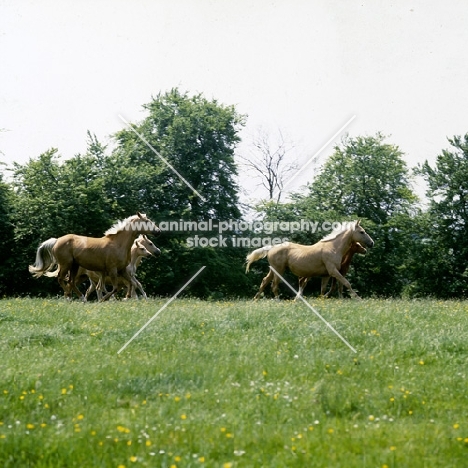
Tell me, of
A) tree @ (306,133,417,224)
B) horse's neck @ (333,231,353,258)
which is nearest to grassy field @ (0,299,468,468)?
horse's neck @ (333,231,353,258)

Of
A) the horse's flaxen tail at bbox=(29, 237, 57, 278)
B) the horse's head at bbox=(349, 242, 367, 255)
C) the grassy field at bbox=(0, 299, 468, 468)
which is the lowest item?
the grassy field at bbox=(0, 299, 468, 468)

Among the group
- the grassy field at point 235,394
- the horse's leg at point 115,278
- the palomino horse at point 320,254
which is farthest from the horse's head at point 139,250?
the grassy field at point 235,394

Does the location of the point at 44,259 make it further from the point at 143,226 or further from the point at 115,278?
the point at 143,226

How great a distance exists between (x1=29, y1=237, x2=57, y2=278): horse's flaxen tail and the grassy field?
10.5 metres

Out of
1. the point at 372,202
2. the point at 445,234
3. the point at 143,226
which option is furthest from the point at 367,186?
the point at 143,226

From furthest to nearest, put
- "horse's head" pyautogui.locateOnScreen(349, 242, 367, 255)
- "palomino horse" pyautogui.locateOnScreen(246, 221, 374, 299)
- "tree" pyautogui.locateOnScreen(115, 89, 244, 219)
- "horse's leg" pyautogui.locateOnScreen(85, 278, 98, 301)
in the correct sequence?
"tree" pyautogui.locateOnScreen(115, 89, 244, 219)
"horse's leg" pyautogui.locateOnScreen(85, 278, 98, 301)
"horse's head" pyautogui.locateOnScreen(349, 242, 367, 255)
"palomino horse" pyautogui.locateOnScreen(246, 221, 374, 299)

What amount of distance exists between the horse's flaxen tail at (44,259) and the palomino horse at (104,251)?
40 millimetres

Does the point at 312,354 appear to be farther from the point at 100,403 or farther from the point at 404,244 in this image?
the point at 404,244

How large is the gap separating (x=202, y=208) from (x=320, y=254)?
1950 centimetres

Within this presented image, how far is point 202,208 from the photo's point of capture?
137 feet

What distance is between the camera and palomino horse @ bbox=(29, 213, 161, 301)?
22156 mm

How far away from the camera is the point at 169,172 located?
139ft

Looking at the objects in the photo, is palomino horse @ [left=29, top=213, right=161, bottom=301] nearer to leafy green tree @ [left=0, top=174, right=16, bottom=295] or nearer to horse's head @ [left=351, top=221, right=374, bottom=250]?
horse's head @ [left=351, top=221, right=374, bottom=250]

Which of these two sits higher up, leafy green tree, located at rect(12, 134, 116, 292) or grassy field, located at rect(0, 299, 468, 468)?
leafy green tree, located at rect(12, 134, 116, 292)
